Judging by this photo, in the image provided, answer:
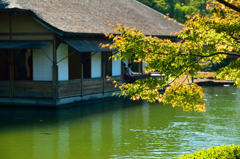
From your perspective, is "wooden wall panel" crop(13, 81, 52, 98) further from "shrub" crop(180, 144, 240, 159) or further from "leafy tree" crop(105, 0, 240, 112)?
"shrub" crop(180, 144, 240, 159)

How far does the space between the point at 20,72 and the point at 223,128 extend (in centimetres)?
1086

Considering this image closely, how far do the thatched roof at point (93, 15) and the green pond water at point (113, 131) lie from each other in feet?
14.0

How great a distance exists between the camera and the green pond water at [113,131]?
1231 centimetres

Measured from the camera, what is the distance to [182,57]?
1009 cm

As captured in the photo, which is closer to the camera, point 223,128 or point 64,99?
point 223,128

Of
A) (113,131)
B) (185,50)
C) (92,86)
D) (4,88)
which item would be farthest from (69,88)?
(185,50)

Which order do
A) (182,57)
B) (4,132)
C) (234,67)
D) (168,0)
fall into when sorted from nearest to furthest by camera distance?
(182,57), (234,67), (4,132), (168,0)

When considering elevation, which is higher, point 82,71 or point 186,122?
point 82,71

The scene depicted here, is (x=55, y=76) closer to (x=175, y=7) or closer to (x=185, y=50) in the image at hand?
(x=185, y=50)

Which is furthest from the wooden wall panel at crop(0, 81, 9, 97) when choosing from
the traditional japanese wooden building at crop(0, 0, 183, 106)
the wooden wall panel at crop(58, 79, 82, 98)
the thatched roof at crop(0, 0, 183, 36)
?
the thatched roof at crop(0, 0, 183, 36)

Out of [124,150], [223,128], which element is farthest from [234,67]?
[223,128]

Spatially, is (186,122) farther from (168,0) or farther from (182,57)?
(168,0)

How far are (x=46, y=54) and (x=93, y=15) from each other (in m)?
5.97

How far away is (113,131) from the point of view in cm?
1537
